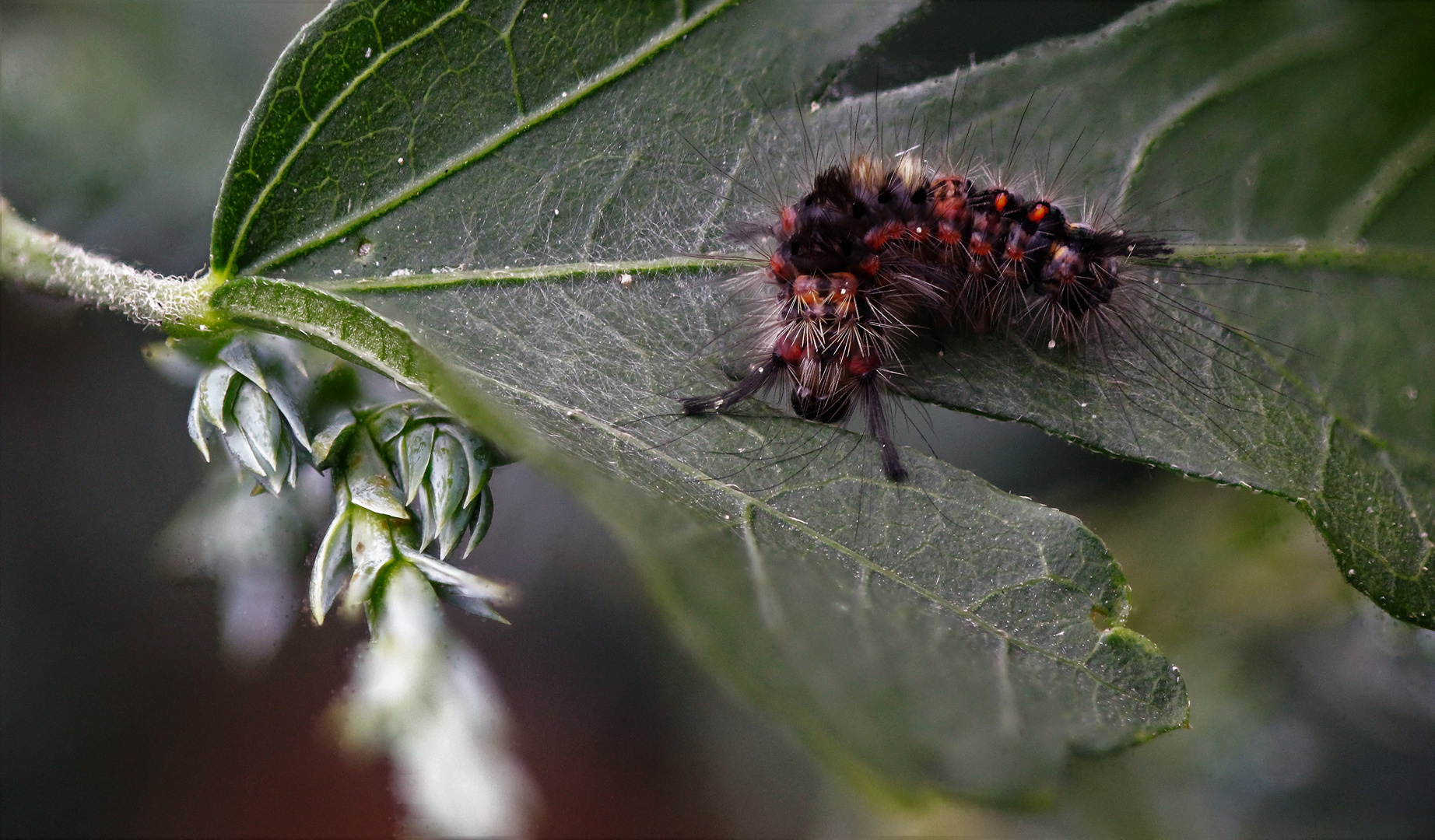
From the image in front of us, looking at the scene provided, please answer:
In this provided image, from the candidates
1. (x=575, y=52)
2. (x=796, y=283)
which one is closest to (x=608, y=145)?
(x=575, y=52)

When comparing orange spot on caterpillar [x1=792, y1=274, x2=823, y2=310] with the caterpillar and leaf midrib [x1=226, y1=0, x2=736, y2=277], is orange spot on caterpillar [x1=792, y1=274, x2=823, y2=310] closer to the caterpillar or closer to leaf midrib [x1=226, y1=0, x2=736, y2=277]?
the caterpillar

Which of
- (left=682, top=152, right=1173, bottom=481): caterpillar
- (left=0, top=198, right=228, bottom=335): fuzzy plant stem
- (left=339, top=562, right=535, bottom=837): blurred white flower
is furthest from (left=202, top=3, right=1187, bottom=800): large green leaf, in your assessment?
(left=339, top=562, right=535, bottom=837): blurred white flower

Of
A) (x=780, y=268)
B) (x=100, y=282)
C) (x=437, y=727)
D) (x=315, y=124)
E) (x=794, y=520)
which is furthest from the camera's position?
(x=780, y=268)

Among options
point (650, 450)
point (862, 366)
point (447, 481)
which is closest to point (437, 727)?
point (447, 481)

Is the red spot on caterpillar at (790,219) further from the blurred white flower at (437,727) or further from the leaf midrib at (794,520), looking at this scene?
the blurred white flower at (437,727)

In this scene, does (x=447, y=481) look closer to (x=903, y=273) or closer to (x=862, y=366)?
(x=862, y=366)

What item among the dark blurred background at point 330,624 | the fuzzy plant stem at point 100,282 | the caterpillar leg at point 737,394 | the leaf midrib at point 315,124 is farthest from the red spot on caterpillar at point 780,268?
the fuzzy plant stem at point 100,282
